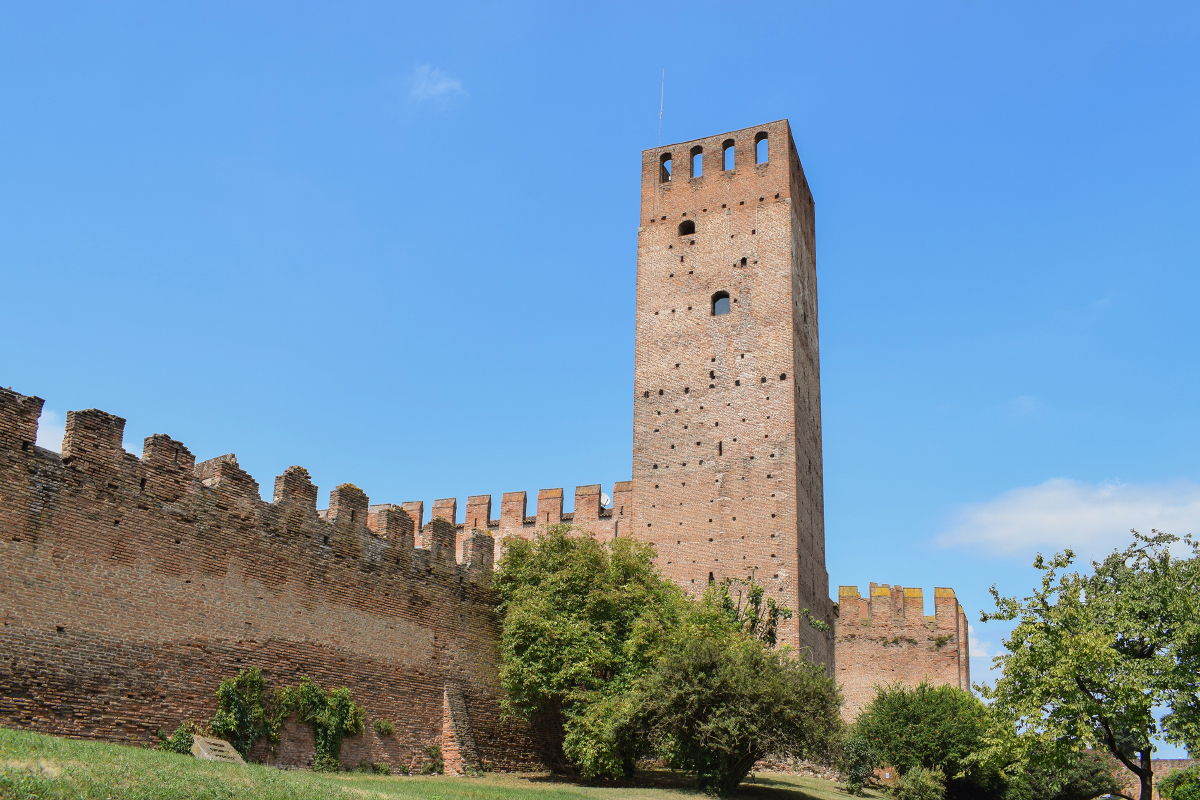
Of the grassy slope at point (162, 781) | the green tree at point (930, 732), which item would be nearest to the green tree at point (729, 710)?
the grassy slope at point (162, 781)

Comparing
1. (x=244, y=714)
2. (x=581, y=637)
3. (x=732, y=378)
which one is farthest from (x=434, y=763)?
(x=732, y=378)

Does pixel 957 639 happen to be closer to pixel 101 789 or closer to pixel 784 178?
pixel 784 178

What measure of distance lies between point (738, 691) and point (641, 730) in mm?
2113

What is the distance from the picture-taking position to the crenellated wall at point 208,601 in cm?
1433

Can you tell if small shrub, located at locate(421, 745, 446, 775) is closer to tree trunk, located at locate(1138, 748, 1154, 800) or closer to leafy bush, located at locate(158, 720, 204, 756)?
leafy bush, located at locate(158, 720, 204, 756)

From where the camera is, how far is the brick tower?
30531mm

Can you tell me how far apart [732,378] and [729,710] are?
45.9 feet

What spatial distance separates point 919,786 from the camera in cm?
2623

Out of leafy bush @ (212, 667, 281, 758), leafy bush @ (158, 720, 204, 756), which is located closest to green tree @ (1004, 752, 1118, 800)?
leafy bush @ (212, 667, 281, 758)

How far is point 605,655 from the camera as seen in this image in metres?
22.1

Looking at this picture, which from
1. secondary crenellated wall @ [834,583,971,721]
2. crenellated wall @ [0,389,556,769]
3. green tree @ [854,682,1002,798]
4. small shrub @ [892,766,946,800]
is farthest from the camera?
secondary crenellated wall @ [834,583,971,721]

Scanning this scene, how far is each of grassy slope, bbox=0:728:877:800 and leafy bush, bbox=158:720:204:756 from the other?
1508 mm

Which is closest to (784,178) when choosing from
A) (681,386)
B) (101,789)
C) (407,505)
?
(681,386)

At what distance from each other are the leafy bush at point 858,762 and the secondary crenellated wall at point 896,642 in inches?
283
